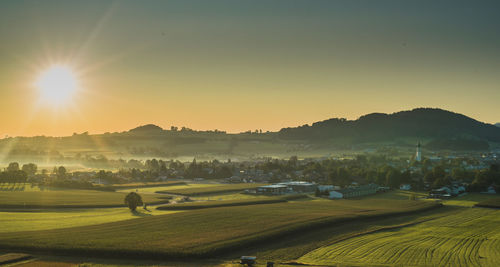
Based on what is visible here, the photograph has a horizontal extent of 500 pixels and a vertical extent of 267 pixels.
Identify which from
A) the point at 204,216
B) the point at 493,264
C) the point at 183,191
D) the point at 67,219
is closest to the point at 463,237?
the point at 493,264

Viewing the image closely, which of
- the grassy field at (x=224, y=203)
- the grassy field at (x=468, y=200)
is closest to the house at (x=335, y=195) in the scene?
the grassy field at (x=224, y=203)

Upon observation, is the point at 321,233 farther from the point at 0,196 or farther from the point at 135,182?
the point at 135,182

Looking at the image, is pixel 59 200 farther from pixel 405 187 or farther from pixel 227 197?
pixel 405 187

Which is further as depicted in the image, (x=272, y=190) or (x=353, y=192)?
(x=272, y=190)

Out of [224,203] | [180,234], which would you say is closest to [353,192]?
[224,203]

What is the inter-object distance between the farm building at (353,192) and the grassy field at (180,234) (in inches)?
1210

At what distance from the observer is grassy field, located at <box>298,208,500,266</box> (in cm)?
3566

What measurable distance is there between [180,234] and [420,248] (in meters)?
22.1

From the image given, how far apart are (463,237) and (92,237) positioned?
120ft

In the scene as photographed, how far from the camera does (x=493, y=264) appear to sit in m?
34.6

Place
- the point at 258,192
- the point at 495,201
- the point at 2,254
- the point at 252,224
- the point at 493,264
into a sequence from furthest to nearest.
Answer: the point at 258,192 < the point at 495,201 < the point at 252,224 < the point at 2,254 < the point at 493,264

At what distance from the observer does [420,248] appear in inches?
1590

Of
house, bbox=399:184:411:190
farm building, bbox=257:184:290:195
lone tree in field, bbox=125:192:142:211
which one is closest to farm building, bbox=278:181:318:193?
farm building, bbox=257:184:290:195

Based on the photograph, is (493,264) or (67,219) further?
(67,219)
